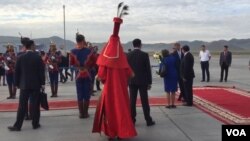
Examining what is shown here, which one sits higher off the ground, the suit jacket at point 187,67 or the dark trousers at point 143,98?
the suit jacket at point 187,67

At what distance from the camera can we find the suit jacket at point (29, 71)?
35.7ft

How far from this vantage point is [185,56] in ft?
46.5

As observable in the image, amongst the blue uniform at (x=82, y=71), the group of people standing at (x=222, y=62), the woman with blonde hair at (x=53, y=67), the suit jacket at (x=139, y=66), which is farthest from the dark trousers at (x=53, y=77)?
the group of people standing at (x=222, y=62)

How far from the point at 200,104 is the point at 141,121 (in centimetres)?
316

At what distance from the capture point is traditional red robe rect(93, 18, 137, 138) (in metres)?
9.44

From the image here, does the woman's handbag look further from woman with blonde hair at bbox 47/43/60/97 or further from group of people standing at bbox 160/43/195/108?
woman with blonde hair at bbox 47/43/60/97

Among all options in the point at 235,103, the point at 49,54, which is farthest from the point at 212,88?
the point at 49,54

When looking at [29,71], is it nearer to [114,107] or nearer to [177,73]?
[114,107]

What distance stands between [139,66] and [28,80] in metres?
2.45

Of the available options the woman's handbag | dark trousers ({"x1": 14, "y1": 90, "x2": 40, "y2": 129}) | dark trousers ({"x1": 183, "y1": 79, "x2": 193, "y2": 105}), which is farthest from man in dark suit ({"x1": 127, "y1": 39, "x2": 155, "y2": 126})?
dark trousers ({"x1": 183, "y1": 79, "x2": 193, "y2": 105})

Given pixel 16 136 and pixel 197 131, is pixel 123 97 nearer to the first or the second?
pixel 197 131

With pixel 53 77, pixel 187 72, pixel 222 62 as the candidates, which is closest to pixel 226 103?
pixel 187 72

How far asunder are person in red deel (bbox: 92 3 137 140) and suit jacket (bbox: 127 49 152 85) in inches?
45.6

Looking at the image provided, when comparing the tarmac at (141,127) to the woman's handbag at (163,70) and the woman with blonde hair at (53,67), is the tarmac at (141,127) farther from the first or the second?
the woman with blonde hair at (53,67)
